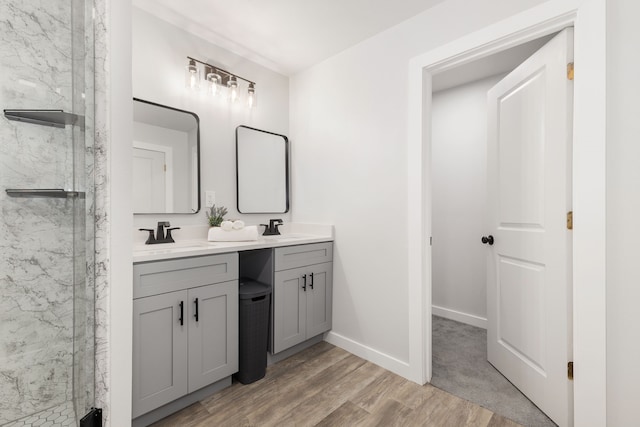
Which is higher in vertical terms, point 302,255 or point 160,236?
point 160,236

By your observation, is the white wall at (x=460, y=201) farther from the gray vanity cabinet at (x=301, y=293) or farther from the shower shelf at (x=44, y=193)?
the shower shelf at (x=44, y=193)

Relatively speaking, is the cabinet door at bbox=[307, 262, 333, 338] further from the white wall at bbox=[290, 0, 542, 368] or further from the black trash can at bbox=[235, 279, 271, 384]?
the black trash can at bbox=[235, 279, 271, 384]

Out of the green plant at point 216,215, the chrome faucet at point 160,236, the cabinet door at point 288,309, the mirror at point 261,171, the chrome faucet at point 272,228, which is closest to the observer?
the chrome faucet at point 160,236

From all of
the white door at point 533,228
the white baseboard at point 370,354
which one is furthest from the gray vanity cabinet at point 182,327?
the white door at point 533,228

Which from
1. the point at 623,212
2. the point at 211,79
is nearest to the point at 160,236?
the point at 211,79

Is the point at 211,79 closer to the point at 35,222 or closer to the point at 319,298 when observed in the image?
the point at 35,222

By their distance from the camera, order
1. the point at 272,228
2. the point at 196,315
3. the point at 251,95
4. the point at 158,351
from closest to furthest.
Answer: the point at 158,351
the point at 196,315
the point at 251,95
the point at 272,228

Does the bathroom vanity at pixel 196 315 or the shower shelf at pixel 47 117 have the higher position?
the shower shelf at pixel 47 117

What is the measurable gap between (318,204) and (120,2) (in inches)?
73.2

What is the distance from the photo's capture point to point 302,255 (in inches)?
88.8

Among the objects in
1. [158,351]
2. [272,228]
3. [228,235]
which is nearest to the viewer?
[158,351]

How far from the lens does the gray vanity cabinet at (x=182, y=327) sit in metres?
1.45

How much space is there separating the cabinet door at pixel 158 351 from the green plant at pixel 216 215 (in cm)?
74

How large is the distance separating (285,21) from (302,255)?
1.71m
